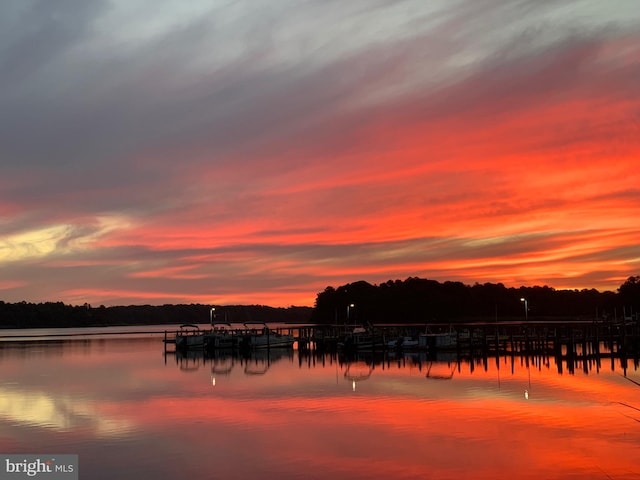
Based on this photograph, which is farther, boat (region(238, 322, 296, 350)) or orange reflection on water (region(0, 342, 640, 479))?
boat (region(238, 322, 296, 350))

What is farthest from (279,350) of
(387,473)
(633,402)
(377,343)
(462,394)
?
(387,473)

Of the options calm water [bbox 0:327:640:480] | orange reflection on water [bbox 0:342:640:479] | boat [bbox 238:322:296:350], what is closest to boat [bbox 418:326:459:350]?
boat [bbox 238:322:296:350]

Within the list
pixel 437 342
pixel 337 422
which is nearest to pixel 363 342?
pixel 437 342

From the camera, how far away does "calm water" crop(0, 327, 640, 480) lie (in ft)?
94.2

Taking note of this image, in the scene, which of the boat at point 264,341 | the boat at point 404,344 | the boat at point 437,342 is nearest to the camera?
the boat at point 437,342

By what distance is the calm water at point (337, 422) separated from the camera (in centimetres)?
2870

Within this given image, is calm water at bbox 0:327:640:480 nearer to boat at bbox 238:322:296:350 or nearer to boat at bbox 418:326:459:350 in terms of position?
boat at bbox 418:326:459:350

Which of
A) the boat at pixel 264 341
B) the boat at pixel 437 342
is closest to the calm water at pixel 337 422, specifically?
the boat at pixel 437 342

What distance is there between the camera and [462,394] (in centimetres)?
4991

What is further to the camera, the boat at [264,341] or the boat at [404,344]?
the boat at [264,341]

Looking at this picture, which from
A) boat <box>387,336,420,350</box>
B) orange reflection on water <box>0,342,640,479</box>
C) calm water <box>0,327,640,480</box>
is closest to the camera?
calm water <box>0,327,640,480</box>

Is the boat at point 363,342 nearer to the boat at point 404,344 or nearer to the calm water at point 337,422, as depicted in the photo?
the boat at point 404,344

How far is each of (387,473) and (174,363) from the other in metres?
60.9

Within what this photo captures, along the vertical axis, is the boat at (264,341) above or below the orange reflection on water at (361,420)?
above
